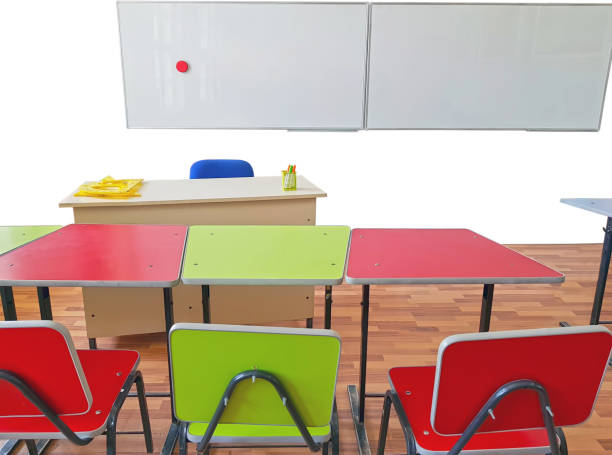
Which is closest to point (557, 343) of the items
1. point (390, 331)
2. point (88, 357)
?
point (88, 357)

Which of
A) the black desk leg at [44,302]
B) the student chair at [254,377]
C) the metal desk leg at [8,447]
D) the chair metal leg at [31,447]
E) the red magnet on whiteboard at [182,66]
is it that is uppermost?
the red magnet on whiteboard at [182,66]

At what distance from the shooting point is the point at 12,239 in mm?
1856

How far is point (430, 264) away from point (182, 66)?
2.77m

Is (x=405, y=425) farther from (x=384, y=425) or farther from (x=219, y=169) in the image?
(x=219, y=169)

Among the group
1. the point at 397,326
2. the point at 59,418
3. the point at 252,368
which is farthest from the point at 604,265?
the point at 59,418

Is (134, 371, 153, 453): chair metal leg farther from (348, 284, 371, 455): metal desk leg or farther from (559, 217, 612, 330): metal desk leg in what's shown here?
(559, 217, 612, 330): metal desk leg

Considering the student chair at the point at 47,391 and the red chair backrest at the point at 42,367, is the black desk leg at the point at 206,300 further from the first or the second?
the red chair backrest at the point at 42,367

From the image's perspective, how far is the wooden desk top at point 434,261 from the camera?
58.1 inches

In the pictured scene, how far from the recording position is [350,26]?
3520 mm

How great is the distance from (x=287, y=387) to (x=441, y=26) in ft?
11.1

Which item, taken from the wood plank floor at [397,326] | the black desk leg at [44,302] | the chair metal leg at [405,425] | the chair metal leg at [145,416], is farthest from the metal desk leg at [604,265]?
the black desk leg at [44,302]

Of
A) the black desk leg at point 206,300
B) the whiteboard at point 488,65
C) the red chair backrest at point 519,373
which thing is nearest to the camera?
the red chair backrest at point 519,373

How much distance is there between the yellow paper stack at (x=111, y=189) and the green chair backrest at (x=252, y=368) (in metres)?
1.52

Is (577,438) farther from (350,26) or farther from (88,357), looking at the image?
(350,26)
